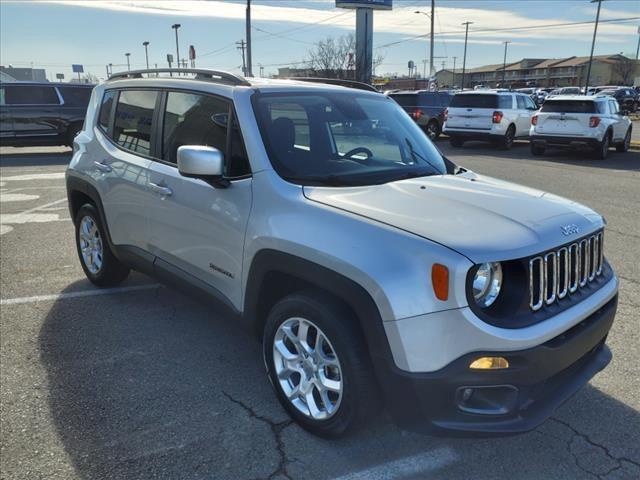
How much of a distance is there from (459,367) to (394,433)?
0.87 meters

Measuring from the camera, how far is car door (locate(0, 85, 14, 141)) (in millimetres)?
14516

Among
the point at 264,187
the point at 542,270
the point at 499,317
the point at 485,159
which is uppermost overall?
the point at 264,187

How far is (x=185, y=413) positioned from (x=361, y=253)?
1501 millimetres

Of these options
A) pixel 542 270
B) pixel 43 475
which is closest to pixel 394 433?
pixel 542 270

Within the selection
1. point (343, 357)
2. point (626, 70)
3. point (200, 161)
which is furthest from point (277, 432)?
point (626, 70)

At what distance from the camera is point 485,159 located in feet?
51.9

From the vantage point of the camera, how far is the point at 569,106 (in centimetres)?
1511

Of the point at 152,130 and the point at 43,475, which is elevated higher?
the point at 152,130

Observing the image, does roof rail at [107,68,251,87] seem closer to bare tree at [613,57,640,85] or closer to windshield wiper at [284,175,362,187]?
windshield wiper at [284,175,362,187]

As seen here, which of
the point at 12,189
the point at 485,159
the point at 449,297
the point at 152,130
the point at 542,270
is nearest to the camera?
the point at 449,297

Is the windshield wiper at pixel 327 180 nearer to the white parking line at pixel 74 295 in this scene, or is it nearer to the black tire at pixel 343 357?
the black tire at pixel 343 357

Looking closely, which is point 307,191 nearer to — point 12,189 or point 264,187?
point 264,187

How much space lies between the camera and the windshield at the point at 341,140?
3.18 m

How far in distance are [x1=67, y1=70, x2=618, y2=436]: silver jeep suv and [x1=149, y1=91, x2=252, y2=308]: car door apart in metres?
0.01
